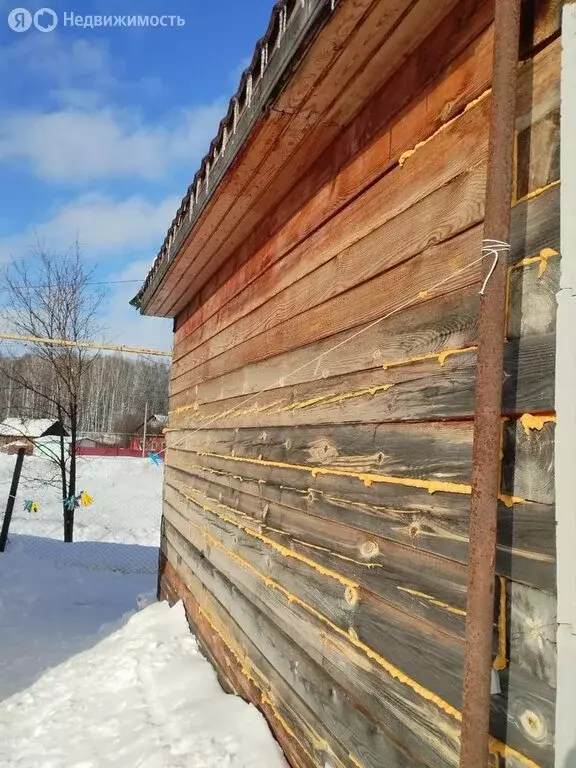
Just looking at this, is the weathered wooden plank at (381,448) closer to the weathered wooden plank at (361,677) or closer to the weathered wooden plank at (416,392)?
the weathered wooden plank at (416,392)

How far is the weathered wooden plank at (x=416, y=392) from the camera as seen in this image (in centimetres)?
140

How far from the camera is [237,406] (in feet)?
12.8

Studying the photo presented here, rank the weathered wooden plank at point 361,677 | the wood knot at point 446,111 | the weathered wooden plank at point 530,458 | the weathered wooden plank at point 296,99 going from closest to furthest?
1. the weathered wooden plank at point 530,458
2. the weathered wooden plank at point 361,677
3. the wood knot at point 446,111
4. the weathered wooden plank at point 296,99

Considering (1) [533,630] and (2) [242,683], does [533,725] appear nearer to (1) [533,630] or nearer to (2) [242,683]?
(1) [533,630]

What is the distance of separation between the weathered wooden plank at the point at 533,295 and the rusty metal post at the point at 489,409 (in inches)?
1.7

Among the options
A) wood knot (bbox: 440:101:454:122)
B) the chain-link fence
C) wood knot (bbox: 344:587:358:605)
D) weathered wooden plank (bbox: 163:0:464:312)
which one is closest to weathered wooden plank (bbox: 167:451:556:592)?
wood knot (bbox: 344:587:358:605)

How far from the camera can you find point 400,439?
193 cm

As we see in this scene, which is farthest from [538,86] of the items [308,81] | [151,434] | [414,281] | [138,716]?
[151,434]

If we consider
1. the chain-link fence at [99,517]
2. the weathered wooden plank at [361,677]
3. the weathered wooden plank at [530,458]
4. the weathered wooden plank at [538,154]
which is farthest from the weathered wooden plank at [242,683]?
the chain-link fence at [99,517]

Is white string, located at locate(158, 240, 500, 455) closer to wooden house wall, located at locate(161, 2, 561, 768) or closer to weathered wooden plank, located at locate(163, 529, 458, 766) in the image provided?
wooden house wall, located at locate(161, 2, 561, 768)

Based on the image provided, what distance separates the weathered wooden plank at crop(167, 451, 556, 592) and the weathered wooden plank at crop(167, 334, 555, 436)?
24cm

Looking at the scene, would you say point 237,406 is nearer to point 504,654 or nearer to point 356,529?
point 356,529

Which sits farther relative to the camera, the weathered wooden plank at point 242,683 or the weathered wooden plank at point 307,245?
the weathered wooden plank at point 242,683

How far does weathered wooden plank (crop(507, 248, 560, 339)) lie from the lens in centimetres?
137
